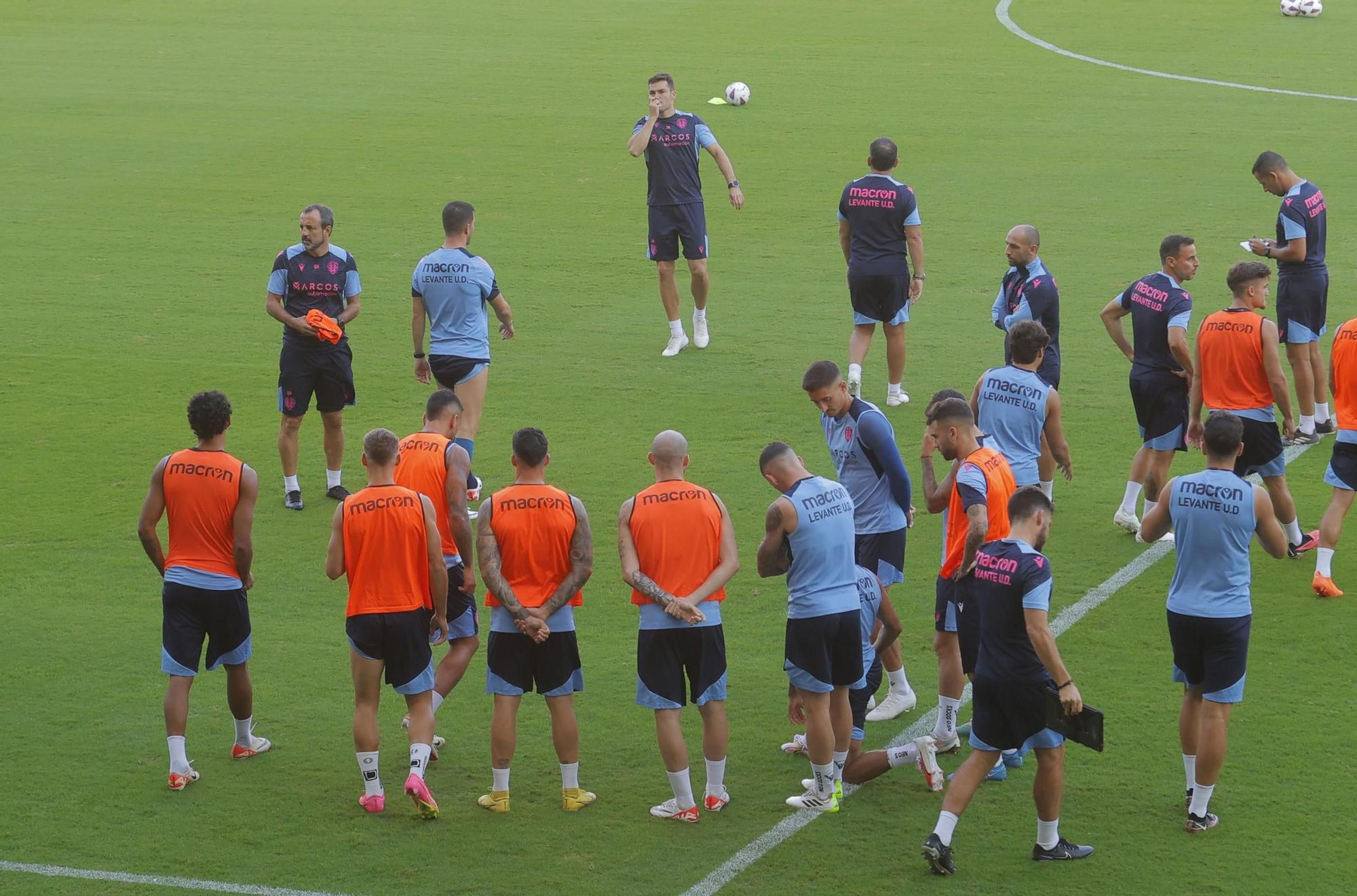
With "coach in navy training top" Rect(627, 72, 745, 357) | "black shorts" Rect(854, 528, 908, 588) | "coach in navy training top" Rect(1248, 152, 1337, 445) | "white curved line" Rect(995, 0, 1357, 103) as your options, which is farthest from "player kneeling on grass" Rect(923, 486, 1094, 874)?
"white curved line" Rect(995, 0, 1357, 103)

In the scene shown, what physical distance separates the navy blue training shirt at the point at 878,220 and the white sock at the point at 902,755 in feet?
22.0

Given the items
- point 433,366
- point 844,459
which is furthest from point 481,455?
point 844,459

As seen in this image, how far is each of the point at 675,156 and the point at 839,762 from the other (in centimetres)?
887

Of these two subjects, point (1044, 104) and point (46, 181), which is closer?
point (46, 181)

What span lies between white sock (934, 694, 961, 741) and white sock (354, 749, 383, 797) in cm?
295

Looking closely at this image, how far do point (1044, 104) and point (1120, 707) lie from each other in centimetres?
1932

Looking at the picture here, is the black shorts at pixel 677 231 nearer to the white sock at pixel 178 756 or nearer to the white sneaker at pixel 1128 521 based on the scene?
the white sneaker at pixel 1128 521

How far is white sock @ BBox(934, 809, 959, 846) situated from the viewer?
738 centimetres

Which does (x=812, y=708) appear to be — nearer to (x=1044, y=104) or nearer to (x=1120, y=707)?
(x=1120, y=707)

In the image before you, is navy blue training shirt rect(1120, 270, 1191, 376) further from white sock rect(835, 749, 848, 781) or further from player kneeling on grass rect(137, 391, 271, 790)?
player kneeling on grass rect(137, 391, 271, 790)

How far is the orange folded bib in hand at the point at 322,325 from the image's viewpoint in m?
12.1

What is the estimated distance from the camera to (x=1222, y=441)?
777 cm

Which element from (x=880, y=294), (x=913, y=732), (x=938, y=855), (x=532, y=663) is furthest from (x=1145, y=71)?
(x=938, y=855)

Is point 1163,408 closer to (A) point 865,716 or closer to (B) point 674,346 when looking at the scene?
(A) point 865,716
